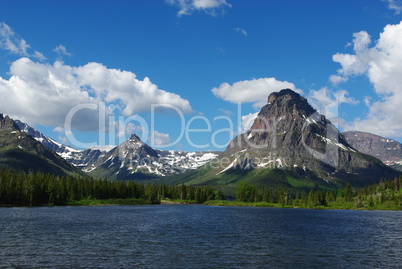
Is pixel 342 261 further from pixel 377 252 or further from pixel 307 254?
pixel 377 252

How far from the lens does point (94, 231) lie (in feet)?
275

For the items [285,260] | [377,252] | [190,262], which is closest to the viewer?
[190,262]

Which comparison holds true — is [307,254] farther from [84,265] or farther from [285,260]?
[84,265]

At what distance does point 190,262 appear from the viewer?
5062cm

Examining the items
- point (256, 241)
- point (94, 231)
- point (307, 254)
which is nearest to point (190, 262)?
point (307, 254)

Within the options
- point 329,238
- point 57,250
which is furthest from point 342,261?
point 57,250

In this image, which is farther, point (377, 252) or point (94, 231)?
point (94, 231)

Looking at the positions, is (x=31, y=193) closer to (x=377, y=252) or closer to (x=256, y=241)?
(x=256, y=241)

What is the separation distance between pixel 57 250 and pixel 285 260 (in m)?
35.0

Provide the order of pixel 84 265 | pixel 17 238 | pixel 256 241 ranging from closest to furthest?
pixel 84 265 → pixel 17 238 → pixel 256 241

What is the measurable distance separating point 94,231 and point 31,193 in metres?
123

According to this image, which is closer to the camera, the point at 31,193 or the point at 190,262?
the point at 190,262

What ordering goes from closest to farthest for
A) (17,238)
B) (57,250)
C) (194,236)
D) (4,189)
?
(57,250) → (17,238) → (194,236) → (4,189)

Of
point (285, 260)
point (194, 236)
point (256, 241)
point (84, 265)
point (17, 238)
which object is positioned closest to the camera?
point (84, 265)
